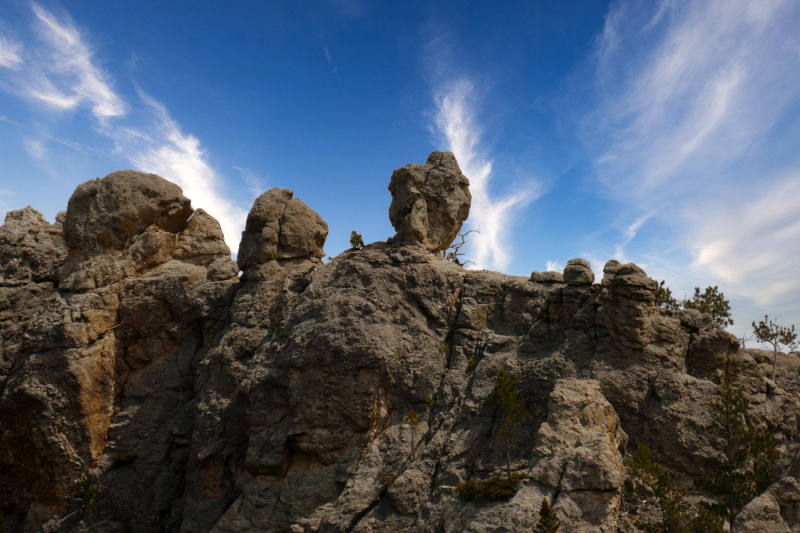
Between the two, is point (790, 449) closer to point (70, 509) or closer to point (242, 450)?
point (242, 450)

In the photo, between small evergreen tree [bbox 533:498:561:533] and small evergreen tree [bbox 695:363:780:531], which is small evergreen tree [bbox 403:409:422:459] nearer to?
small evergreen tree [bbox 533:498:561:533]

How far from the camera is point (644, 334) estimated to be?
73.7 ft

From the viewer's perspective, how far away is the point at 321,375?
2495 cm

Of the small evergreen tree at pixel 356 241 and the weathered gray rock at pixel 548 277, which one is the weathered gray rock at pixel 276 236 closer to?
the small evergreen tree at pixel 356 241

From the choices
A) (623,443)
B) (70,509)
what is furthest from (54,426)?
(623,443)

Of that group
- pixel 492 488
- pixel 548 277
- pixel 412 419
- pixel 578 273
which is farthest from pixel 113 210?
pixel 578 273

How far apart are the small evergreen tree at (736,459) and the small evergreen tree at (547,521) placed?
249 inches

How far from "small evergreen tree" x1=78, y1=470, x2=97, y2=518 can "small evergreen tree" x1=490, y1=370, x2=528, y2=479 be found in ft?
81.5

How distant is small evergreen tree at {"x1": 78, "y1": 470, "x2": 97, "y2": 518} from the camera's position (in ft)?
94.6

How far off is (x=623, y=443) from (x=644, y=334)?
16.4ft

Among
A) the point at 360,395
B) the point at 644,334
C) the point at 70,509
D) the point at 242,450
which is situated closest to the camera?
the point at 644,334

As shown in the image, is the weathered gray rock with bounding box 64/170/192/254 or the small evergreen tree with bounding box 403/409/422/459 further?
the weathered gray rock with bounding box 64/170/192/254

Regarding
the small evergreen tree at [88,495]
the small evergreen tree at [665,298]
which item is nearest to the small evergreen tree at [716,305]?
the small evergreen tree at [665,298]

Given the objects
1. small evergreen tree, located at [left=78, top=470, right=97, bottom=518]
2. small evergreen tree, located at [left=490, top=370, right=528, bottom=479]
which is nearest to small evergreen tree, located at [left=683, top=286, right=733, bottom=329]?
small evergreen tree, located at [left=490, top=370, right=528, bottom=479]
